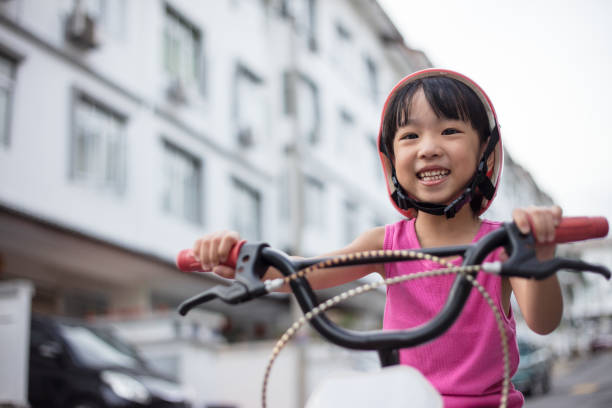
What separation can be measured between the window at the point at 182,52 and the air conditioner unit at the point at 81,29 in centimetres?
263

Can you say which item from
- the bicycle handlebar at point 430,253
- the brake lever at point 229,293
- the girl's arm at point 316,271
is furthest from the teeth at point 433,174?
the brake lever at point 229,293

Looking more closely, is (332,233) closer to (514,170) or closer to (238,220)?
(238,220)

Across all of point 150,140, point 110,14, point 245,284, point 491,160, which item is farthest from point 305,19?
point 245,284

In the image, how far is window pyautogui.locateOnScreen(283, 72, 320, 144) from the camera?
20.8 m

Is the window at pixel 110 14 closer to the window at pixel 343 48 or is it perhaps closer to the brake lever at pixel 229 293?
the window at pixel 343 48

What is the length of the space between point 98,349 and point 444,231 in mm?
6947

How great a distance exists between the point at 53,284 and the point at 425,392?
46.1 ft

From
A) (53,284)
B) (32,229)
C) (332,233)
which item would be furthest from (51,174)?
(332,233)

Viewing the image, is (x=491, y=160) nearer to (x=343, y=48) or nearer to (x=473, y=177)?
(x=473, y=177)

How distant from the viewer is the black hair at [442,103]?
171cm

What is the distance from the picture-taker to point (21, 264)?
12398 mm

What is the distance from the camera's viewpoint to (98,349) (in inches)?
314

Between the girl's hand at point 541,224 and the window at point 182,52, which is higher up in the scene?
the window at point 182,52

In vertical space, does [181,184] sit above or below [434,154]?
above
